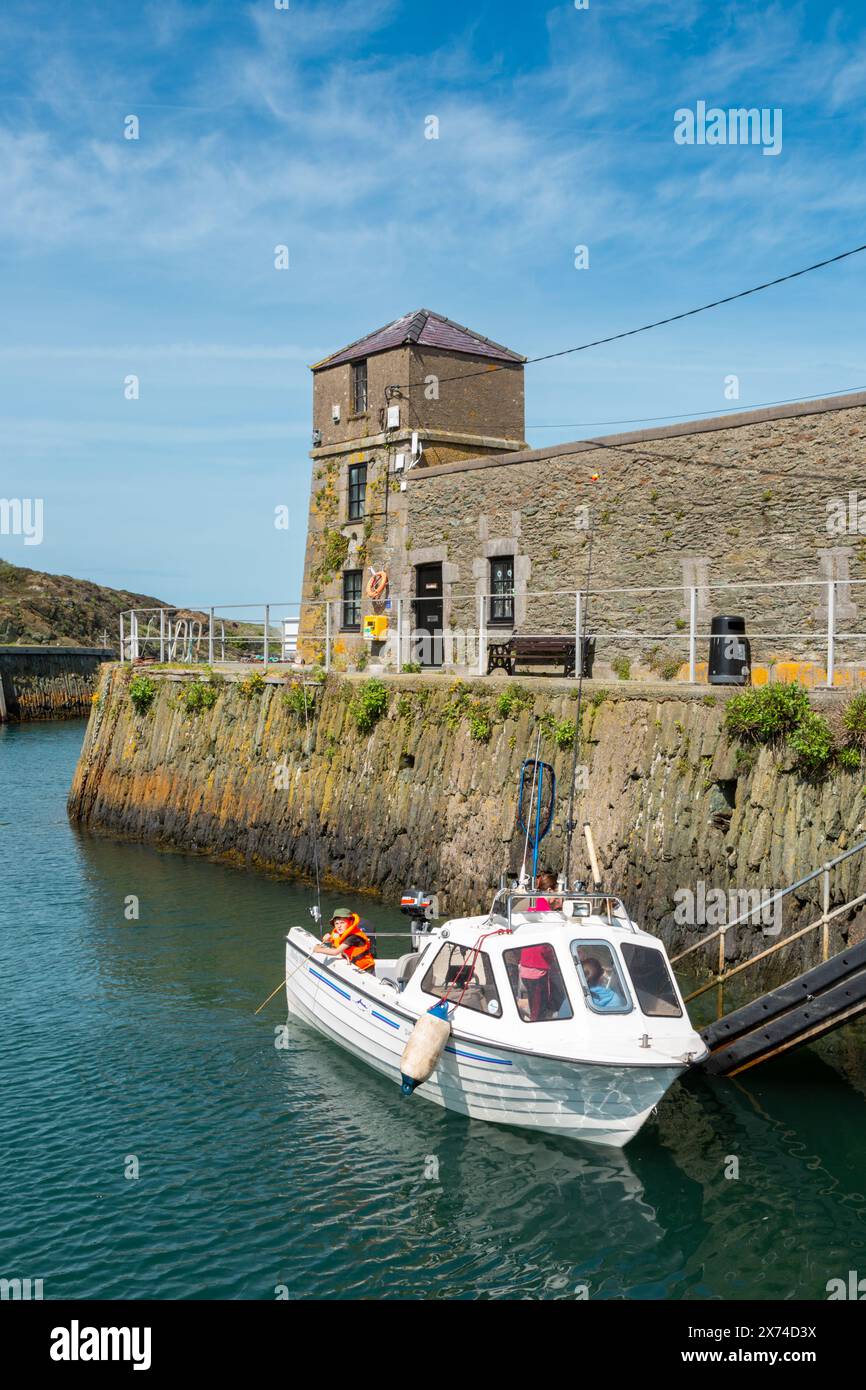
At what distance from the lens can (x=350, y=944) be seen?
46.3 feet

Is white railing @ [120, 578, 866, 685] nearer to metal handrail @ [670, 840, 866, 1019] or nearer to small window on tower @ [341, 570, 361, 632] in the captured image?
small window on tower @ [341, 570, 361, 632]

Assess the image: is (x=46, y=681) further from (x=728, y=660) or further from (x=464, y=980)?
(x=464, y=980)

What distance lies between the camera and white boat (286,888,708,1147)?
1067 centimetres

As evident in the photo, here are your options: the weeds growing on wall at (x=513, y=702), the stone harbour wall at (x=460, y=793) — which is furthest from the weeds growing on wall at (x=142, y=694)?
the weeds growing on wall at (x=513, y=702)

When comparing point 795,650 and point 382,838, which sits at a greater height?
point 795,650

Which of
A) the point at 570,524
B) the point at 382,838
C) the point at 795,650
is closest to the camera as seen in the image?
the point at 795,650

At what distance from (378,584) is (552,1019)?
17.0 metres

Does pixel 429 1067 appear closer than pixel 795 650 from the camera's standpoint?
Yes

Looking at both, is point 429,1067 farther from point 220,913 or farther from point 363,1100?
point 220,913

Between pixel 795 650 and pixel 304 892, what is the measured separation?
965 cm

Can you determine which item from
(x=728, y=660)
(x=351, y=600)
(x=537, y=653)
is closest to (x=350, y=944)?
(x=728, y=660)

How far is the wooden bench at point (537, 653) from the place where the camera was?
66.0 ft
